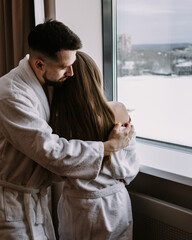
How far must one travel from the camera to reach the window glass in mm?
1792

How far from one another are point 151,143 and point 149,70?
1.47 feet

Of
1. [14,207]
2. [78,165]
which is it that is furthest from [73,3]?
[14,207]

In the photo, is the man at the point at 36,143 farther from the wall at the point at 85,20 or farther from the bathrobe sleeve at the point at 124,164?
the wall at the point at 85,20

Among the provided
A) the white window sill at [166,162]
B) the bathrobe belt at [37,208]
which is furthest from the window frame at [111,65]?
the bathrobe belt at [37,208]

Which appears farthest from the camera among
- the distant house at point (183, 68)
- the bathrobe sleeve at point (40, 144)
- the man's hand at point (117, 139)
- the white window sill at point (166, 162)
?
the distant house at point (183, 68)

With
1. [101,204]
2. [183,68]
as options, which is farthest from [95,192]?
[183,68]

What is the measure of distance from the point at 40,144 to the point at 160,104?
0.96 metres

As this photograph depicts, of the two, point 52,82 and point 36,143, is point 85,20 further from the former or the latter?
point 36,143

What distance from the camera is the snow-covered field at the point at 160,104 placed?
6.13 ft

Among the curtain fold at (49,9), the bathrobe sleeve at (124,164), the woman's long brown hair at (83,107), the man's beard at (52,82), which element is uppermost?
the curtain fold at (49,9)

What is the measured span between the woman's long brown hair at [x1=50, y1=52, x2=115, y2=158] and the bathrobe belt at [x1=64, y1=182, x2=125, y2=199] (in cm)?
24

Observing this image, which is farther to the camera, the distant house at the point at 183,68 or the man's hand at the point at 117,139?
the distant house at the point at 183,68

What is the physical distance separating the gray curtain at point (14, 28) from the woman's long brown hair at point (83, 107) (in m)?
0.69

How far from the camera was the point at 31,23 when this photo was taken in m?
1.99
